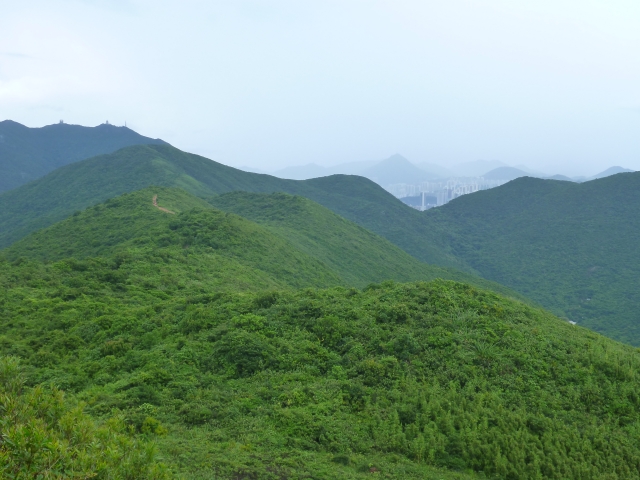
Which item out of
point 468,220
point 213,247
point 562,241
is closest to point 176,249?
point 213,247

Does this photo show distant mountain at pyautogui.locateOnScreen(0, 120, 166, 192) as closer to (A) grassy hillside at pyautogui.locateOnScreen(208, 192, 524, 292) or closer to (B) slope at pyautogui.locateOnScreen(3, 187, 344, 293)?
(A) grassy hillside at pyautogui.locateOnScreen(208, 192, 524, 292)

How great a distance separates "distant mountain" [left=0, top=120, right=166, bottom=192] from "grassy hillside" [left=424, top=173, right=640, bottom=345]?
3594 inches

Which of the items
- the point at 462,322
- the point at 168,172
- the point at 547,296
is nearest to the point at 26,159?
the point at 168,172

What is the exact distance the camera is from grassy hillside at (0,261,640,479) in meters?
8.80

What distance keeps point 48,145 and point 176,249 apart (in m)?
121

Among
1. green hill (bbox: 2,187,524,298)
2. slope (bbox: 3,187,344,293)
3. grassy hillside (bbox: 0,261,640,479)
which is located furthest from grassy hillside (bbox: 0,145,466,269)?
grassy hillside (bbox: 0,261,640,479)

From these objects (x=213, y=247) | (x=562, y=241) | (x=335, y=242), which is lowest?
(x=562, y=241)

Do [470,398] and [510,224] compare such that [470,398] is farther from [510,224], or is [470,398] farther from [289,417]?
[510,224]

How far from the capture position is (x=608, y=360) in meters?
11.8

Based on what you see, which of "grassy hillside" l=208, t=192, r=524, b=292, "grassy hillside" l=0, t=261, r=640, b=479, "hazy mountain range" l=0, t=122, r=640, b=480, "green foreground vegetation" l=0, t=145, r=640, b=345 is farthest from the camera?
"green foreground vegetation" l=0, t=145, r=640, b=345

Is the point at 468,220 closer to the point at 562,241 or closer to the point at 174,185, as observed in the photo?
the point at 562,241

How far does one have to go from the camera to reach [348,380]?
36.6ft

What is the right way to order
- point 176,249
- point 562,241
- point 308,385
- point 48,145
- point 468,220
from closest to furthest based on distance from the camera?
point 308,385 < point 176,249 < point 562,241 < point 468,220 < point 48,145

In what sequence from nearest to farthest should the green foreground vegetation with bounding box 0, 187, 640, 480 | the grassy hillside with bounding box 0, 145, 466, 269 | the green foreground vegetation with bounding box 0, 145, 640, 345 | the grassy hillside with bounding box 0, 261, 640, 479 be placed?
the green foreground vegetation with bounding box 0, 187, 640, 480 < the grassy hillside with bounding box 0, 261, 640, 479 < the green foreground vegetation with bounding box 0, 145, 640, 345 < the grassy hillside with bounding box 0, 145, 466, 269
